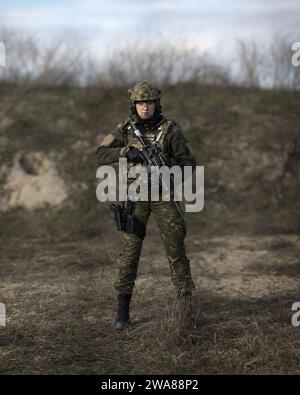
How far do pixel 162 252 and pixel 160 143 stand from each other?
3.55 metres

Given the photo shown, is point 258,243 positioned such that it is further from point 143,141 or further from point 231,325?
point 143,141

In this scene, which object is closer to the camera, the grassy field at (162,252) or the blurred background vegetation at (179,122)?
the grassy field at (162,252)

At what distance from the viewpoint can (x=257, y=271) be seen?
6.94m

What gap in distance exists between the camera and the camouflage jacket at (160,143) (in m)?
4.68

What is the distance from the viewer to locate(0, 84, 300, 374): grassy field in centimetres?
422

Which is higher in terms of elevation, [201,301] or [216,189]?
[216,189]

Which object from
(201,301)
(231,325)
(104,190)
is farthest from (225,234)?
(231,325)

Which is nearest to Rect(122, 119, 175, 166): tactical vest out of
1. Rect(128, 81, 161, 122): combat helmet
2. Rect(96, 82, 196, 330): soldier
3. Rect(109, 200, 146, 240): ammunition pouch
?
Rect(96, 82, 196, 330): soldier

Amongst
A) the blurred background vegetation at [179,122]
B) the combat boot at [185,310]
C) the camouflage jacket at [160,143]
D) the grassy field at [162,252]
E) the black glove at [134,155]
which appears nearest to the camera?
the grassy field at [162,252]

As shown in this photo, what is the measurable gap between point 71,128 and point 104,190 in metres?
2.07

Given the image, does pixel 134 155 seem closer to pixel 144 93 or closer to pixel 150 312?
pixel 144 93

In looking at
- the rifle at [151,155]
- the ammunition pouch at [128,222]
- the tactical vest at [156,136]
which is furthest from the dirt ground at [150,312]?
the tactical vest at [156,136]

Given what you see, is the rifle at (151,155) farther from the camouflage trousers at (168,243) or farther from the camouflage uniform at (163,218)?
the camouflage trousers at (168,243)

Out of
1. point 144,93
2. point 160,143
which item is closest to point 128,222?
point 160,143
